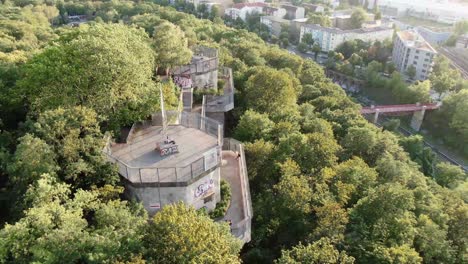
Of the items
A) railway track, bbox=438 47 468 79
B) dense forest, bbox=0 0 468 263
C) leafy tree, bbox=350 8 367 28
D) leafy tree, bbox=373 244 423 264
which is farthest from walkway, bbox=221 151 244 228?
leafy tree, bbox=350 8 367 28

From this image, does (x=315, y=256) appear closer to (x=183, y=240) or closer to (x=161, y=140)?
(x=183, y=240)

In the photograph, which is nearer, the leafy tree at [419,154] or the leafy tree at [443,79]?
the leafy tree at [419,154]

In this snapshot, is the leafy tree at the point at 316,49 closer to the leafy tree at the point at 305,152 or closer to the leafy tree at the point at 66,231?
the leafy tree at the point at 305,152

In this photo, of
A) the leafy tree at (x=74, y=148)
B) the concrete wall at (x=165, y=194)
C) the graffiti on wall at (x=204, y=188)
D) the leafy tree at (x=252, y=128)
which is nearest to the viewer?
the leafy tree at (x=74, y=148)

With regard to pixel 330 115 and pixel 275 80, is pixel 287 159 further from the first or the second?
pixel 330 115

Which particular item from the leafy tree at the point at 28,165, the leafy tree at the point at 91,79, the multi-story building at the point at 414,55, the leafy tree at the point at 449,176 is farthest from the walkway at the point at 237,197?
the multi-story building at the point at 414,55
